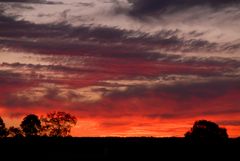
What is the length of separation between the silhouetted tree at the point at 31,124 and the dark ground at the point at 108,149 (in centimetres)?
4547

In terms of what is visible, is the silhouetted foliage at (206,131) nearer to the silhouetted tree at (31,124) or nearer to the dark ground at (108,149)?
the silhouetted tree at (31,124)

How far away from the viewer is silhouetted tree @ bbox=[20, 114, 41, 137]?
69.6 metres

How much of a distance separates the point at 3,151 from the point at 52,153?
223 cm

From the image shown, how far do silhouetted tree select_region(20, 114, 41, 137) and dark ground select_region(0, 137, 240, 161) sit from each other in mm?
45470

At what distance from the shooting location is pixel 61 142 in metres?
24.6

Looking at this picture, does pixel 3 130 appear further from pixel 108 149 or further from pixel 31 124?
pixel 108 149

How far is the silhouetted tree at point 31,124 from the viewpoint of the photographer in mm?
69562

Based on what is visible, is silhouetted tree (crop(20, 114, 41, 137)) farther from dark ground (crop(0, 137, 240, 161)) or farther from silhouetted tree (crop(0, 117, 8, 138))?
dark ground (crop(0, 137, 240, 161))

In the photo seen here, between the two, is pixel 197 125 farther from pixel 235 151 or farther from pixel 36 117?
pixel 235 151

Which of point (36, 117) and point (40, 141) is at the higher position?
point (36, 117)

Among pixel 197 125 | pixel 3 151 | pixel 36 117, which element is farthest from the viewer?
pixel 36 117

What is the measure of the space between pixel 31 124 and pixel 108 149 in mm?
47441

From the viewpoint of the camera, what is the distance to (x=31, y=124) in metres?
70.4

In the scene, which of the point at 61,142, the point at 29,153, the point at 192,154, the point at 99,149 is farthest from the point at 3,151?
the point at 192,154
